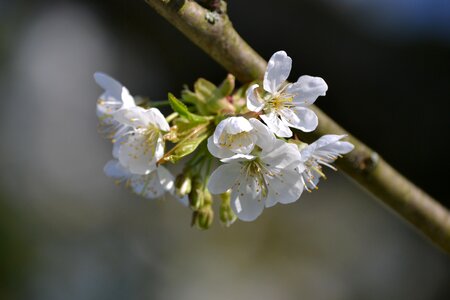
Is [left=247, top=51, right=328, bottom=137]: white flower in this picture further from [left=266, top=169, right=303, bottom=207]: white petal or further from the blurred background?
the blurred background

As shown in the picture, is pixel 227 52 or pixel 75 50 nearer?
pixel 227 52

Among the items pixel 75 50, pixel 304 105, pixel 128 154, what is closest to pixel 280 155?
pixel 304 105

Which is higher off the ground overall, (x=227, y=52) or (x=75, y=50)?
(x=227, y=52)

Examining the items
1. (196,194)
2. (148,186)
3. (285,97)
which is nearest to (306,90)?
(285,97)

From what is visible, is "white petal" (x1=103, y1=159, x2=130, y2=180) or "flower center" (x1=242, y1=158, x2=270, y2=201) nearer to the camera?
"flower center" (x1=242, y1=158, x2=270, y2=201)

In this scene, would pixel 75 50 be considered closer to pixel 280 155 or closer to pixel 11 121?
pixel 11 121

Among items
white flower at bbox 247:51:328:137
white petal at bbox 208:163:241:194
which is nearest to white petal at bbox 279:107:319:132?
white flower at bbox 247:51:328:137

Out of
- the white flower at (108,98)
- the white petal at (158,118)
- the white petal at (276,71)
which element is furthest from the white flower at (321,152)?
the white flower at (108,98)

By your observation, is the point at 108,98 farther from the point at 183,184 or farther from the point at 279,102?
the point at 279,102
